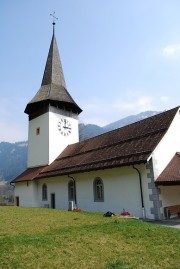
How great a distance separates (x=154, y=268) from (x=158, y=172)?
1017 centimetres

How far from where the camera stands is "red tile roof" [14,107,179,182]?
1739 cm

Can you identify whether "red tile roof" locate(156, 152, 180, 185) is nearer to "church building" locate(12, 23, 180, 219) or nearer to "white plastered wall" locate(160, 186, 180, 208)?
"church building" locate(12, 23, 180, 219)

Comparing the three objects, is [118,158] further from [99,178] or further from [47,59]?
[47,59]

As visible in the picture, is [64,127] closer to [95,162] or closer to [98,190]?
[95,162]

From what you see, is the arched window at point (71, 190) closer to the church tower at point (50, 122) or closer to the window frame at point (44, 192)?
the window frame at point (44, 192)

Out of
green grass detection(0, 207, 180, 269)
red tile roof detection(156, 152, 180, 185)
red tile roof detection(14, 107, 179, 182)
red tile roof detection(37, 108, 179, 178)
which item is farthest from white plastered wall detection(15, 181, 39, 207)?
green grass detection(0, 207, 180, 269)

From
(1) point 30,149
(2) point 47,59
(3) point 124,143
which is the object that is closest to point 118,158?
(3) point 124,143

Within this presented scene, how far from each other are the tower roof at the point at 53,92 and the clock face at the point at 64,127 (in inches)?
63.4

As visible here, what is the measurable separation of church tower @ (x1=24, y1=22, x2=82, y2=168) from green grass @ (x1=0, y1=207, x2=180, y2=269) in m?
19.1

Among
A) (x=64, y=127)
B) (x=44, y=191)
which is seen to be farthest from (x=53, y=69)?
(x=44, y=191)

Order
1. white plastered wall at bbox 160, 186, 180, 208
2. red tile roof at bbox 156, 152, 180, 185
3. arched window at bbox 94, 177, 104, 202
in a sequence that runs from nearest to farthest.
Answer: red tile roof at bbox 156, 152, 180, 185
white plastered wall at bbox 160, 186, 180, 208
arched window at bbox 94, 177, 104, 202

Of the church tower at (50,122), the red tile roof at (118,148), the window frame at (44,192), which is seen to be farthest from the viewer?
the church tower at (50,122)

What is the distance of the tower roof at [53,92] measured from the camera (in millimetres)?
31013

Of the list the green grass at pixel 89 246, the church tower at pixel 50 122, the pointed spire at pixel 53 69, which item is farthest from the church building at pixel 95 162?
the green grass at pixel 89 246
